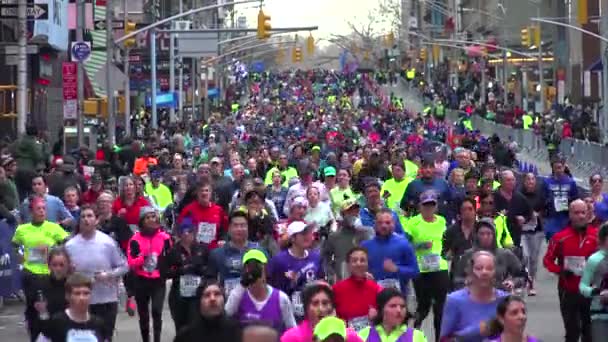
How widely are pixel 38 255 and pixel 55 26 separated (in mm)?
34527

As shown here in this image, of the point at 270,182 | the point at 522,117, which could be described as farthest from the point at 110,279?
the point at 522,117

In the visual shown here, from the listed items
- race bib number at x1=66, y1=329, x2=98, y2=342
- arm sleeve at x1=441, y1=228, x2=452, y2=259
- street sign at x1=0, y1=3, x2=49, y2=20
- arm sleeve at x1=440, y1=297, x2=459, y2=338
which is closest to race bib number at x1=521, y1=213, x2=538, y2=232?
arm sleeve at x1=441, y1=228, x2=452, y2=259

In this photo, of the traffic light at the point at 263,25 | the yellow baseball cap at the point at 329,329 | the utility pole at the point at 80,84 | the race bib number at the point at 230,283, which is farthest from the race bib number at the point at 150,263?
the traffic light at the point at 263,25

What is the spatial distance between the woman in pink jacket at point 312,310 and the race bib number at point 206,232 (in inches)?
220

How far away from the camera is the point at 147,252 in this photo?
15789 millimetres

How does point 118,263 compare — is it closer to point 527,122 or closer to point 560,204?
point 560,204

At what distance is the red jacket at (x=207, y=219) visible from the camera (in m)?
16.6

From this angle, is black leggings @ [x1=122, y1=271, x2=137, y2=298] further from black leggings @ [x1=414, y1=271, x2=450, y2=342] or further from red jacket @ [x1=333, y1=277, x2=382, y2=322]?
red jacket @ [x1=333, y1=277, x2=382, y2=322]

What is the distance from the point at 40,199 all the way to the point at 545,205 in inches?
284

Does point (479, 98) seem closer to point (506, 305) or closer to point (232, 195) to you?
point (232, 195)

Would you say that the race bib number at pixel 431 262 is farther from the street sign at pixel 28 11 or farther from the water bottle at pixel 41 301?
the street sign at pixel 28 11

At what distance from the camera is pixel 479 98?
97.2 meters

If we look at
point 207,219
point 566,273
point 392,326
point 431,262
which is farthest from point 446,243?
point 392,326

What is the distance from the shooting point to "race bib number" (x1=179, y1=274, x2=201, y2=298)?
14.8 meters
